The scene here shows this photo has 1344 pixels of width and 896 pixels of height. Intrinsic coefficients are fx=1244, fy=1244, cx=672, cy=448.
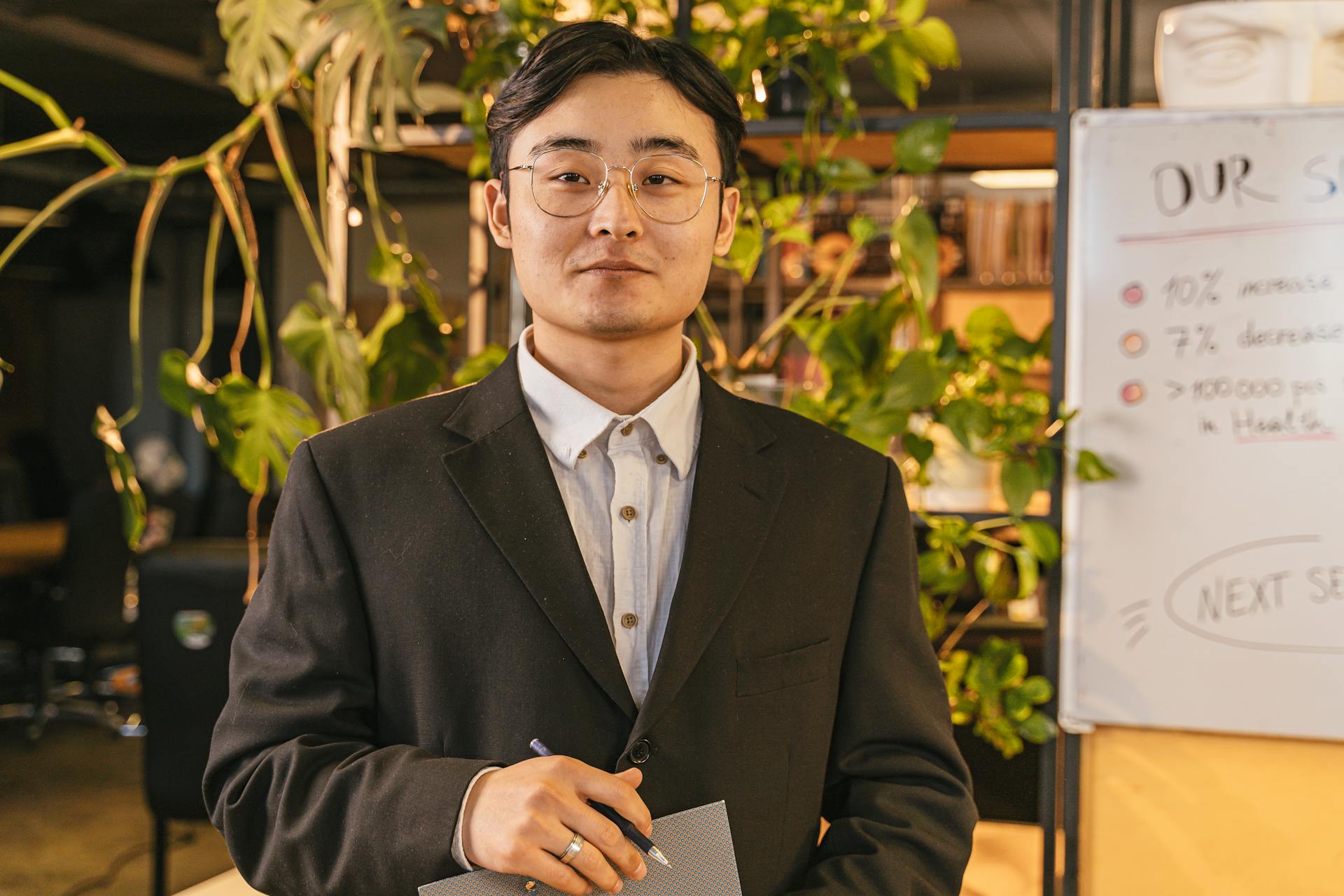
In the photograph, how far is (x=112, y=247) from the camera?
8.25 metres

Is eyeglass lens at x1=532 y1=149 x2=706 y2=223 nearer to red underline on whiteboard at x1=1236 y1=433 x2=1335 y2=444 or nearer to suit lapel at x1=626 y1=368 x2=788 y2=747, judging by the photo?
suit lapel at x1=626 y1=368 x2=788 y2=747

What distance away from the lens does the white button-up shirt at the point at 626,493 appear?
1239 mm

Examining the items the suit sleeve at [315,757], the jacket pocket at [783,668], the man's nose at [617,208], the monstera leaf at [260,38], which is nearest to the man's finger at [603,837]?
the suit sleeve at [315,757]

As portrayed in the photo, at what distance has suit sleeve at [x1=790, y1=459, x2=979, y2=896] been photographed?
3.94 feet

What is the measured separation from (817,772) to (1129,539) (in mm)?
978

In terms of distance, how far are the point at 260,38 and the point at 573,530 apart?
1.37m

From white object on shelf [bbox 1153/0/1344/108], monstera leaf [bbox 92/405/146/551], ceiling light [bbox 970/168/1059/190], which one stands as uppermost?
ceiling light [bbox 970/168/1059/190]

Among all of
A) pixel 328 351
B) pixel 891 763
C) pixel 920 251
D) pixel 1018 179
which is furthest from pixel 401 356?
pixel 1018 179

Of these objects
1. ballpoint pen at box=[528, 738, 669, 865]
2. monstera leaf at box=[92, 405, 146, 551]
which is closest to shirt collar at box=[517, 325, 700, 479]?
ballpoint pen at box=[528, 738, 669, 865]

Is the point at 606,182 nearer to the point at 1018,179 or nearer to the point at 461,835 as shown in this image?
the point at 461,835

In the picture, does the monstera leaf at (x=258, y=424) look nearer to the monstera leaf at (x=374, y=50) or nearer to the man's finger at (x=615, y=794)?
the monstera leaf at (x=374, y=50)

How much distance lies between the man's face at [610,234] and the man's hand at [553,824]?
428mm

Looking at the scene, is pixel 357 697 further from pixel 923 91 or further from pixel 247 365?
pixel 247 365

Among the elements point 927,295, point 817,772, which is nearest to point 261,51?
point 927,295
